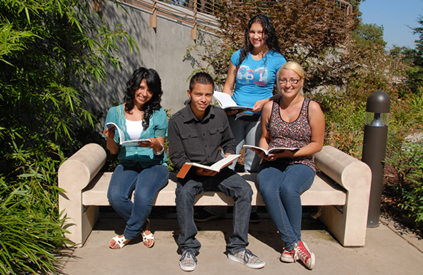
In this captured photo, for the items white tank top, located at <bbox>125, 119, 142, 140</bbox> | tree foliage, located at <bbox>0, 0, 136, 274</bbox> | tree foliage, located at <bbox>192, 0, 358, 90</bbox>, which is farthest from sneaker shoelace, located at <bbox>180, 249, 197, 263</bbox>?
tree foliage, located at <bbox>192, 0, 358, 90</bbox>

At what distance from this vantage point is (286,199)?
3156 millimetres

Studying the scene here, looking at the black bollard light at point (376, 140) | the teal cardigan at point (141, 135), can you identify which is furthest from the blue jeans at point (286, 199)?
the teal cardigan at point (141, 135)

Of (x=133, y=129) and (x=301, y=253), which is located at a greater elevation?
(x=133, y=129)

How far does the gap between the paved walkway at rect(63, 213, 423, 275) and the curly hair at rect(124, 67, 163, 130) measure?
43.9 inches

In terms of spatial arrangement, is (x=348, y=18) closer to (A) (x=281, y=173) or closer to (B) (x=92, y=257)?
(A) (x=281, y=173)

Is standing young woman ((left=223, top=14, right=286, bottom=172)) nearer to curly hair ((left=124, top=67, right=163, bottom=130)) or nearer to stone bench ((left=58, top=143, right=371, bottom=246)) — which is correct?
stone bench ((left=58, top=143, right=371, bottom=246))

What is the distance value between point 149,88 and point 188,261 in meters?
1.59

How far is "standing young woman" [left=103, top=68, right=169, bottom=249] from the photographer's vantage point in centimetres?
319

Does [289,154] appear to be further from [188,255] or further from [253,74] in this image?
[188,255]

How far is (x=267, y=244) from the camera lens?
11.4 feet

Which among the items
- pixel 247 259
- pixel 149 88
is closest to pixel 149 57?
pixel 149 88

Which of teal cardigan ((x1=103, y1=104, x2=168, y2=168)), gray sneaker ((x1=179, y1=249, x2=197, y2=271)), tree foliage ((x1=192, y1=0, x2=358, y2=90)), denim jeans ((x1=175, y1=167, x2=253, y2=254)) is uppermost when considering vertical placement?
tree foliage ((x1=192, y1=0, x2=358, y2=90))

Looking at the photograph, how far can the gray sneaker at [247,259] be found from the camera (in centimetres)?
299

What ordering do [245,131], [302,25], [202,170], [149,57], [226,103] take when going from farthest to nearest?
[149,57] → [302,25] → [245,131] → [226,103] → [202,170]
